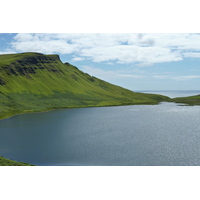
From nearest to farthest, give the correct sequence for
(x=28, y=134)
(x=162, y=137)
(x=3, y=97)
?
1. (x=162, y=137)
2. (x=28, y=134)
3. (x=3, y=97)

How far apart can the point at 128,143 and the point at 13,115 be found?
102 metres

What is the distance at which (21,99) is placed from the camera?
184m

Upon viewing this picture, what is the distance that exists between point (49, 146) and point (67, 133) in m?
20.3

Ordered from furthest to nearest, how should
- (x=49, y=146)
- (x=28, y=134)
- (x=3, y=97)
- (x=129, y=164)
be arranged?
1. (x=3, y=97)
2. (x=28, y=134)
3. (x=49, y=146)
4. (x=129, y=164)

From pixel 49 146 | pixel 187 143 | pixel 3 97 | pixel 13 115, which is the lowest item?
pixel 49 146

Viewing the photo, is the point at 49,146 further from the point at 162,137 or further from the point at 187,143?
the point at 187,143

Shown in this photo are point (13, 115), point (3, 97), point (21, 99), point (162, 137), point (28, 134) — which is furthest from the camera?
point (21, 99)

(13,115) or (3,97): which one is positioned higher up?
(3,97)

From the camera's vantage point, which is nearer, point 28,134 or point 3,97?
point 28,134

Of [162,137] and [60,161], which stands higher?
[162,137]

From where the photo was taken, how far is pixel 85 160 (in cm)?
5241

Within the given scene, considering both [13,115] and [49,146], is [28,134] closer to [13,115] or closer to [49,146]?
[49,146]

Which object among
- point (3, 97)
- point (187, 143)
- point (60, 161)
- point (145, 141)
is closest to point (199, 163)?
point (187, 143)

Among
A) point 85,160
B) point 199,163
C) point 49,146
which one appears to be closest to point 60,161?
point 85,160
